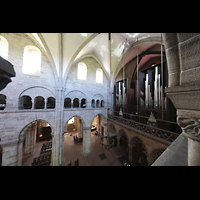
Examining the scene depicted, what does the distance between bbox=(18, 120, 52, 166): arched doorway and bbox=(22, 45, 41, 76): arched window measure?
3.94 meters

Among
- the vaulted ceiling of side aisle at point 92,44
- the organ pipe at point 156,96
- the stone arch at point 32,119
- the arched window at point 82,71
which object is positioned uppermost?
the vaulted ceiling of side aisle at point 92,44

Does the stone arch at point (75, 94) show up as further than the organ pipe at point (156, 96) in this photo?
Yes

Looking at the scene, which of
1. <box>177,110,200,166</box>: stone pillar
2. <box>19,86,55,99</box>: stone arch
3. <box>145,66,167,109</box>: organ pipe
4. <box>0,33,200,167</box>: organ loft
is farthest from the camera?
<box>19,86,55,99</box>: stone arch

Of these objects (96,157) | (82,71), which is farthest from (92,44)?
(96,157)

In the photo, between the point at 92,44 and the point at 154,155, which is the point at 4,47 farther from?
Result: the point at 154,155

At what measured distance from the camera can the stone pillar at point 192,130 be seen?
2.72 feet

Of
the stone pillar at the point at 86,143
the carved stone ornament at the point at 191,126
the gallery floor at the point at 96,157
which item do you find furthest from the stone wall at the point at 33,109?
the carved stone ornament at the point at 191,126

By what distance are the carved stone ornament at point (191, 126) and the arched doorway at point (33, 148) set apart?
7839 millimetres

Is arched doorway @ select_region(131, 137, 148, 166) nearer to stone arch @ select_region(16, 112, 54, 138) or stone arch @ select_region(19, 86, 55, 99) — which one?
stone arch @ select_region(16, 112, 54, 138)

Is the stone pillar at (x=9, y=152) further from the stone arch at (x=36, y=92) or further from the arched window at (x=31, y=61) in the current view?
the arched window at (x=31, y=61)

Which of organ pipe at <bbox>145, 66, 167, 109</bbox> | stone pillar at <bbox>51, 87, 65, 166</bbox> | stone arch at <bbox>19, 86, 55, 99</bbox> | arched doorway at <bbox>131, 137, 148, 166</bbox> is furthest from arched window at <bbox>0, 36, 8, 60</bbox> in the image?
arched doorway at <bbox>131, 137, 148, 166</bbox>

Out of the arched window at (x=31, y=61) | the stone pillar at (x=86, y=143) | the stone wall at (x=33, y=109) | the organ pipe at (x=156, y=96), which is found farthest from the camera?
the stone pillar at (x=86, y=143)

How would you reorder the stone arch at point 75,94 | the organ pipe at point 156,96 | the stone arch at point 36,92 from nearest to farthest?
1. the organ pipe at point 156,96
2. the stone arch at point 36,92
3. the stone arch at point 75,94

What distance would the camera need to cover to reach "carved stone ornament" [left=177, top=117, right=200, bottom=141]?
2.73ft
